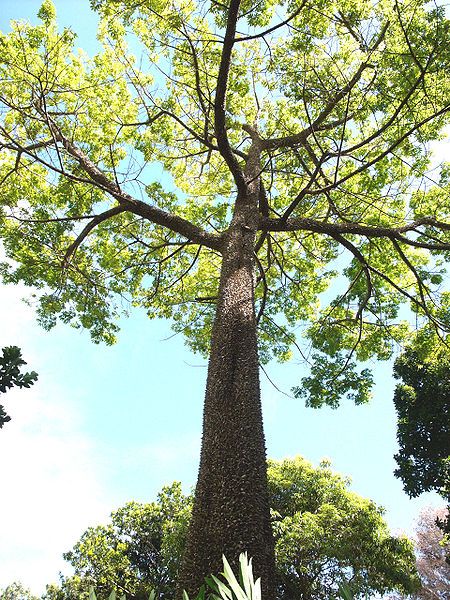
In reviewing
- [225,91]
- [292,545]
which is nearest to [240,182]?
[225,91]

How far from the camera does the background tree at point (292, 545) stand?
10.8 meters

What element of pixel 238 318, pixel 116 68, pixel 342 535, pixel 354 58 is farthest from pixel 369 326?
pixel 116 68

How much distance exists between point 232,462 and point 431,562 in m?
21.0

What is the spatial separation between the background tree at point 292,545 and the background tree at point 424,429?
2.23 m

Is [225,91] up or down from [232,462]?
up

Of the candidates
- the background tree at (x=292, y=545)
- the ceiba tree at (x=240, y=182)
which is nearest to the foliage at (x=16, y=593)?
the background tree at (x=292, y=545)

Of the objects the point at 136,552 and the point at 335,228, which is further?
the point at 136,552

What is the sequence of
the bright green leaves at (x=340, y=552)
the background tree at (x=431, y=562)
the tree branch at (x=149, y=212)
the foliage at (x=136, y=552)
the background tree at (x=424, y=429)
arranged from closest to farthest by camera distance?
the tree branch at (x=149, y=212) < the bright green leaves at (x=340, y=552) < the foliage at (x=136, y=552) < the background tree at (x=424, y=429) < the background tree at (x=431, y=562)

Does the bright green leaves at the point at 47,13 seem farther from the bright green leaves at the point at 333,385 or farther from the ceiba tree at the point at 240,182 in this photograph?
the bright green leaves at the point at 333,385

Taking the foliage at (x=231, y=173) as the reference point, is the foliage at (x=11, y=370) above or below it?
below

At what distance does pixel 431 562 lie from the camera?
19016 mm

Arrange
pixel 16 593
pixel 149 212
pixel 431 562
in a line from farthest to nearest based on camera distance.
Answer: pixel 16 593
pixel 431 562
pixel 149 212

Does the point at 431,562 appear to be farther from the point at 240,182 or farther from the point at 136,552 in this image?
the point at 240,182

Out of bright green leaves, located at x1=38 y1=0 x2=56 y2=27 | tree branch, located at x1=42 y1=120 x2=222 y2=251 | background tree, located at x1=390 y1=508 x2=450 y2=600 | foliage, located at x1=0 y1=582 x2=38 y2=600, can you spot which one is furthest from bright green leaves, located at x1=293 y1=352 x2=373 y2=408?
foliage, located at x1=0 y1=582 x2=38 y2=600
